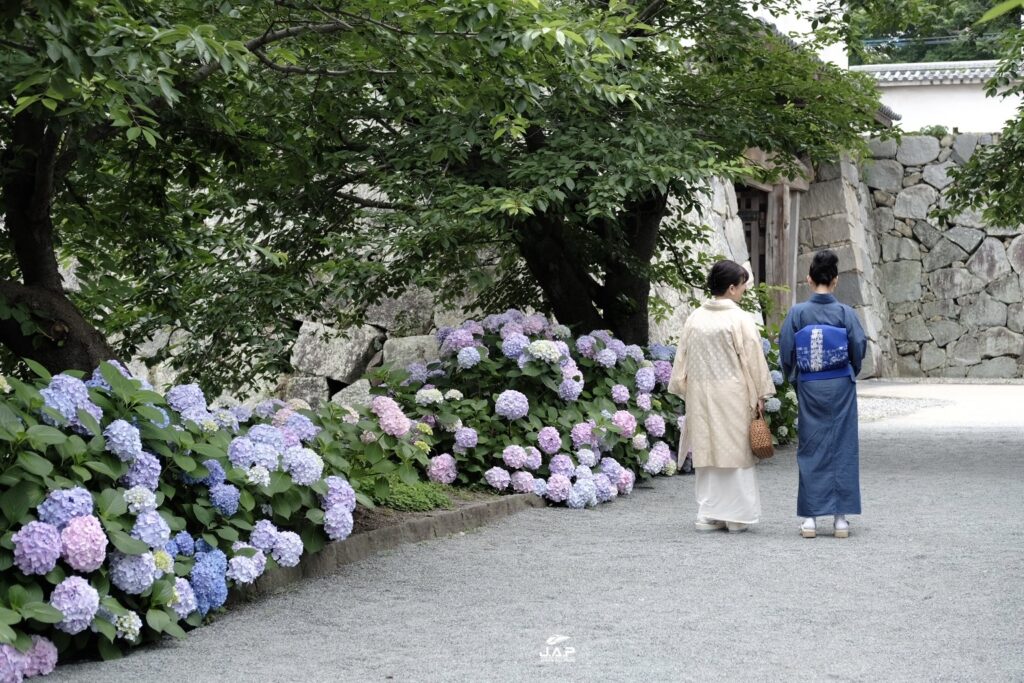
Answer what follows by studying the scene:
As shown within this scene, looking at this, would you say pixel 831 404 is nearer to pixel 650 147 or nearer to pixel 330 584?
pixel 650 147

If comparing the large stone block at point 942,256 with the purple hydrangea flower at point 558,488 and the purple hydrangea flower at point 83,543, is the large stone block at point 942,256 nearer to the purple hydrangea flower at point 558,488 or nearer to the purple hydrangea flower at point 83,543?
the purple hydrangea flower at point 558,488

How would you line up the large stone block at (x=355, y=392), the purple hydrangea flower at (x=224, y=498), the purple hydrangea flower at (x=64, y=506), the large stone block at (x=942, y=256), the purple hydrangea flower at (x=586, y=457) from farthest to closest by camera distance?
the large stone block at (x=942, y=256) → the large stone block at (x=355, y=392) → the purple hydrangea flower at (x=586, y=457) → the purple hydrangea flower at (x=224, y=498) → the purple hydrangea flower at (x=64, y=506)

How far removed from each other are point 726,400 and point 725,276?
676 millimetres

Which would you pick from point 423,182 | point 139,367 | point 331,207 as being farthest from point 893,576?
point 139,367

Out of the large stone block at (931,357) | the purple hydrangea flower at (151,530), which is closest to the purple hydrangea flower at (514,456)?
the purple hydrangea flower at (151,530)

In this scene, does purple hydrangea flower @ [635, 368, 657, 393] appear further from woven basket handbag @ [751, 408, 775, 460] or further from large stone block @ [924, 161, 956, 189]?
large stone block @ [924, 161, 956, 189]

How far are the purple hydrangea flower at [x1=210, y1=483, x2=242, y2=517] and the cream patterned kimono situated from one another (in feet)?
9.71

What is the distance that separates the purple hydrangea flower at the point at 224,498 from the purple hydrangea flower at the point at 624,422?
13.3 feet

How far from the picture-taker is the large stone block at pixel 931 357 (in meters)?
22.7

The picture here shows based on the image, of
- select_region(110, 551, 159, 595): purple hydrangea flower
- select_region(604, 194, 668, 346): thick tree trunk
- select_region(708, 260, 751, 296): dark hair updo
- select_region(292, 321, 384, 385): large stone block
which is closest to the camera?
select_region(110, 551, 159, 595): purple hydrangea flower

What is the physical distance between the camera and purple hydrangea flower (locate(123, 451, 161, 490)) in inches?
166

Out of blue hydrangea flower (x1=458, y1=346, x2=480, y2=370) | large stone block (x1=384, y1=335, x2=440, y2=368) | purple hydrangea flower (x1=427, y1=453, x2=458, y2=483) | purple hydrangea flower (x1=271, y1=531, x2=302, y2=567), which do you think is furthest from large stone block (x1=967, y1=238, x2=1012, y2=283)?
purple hydrangea flower (x1=271, y1=531, x2=302, y2=567)

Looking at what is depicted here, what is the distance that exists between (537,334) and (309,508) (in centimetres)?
349

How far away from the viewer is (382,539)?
19.2 ft
